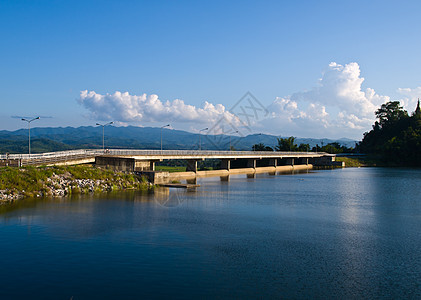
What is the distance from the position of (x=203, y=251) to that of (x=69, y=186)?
29.5 metres

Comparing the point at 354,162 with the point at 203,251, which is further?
the point at 354,162

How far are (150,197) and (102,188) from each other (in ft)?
26.5

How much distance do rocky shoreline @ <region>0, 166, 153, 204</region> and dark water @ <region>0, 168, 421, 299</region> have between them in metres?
3.77

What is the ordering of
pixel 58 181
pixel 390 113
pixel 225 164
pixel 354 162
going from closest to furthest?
pixel 58 181
pixel 225 164
pixel 354 162
pixel 390 113

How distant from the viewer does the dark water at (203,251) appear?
56.9ft

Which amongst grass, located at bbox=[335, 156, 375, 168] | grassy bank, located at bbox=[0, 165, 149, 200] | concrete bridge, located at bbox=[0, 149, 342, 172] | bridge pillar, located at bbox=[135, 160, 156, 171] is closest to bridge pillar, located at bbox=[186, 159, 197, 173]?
concrete bridge, located at bbox=[0, 149, 342, 172]

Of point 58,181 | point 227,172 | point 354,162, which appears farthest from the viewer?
point 354,162

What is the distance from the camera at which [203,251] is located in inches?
905

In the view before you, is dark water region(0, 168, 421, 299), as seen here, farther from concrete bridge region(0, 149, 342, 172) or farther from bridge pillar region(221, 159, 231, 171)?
bridge pillar region(221, 159, 231, 171)

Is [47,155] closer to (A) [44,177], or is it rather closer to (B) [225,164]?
(A) [44,177]

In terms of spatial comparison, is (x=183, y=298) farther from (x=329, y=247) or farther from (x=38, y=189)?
(x=38, y=189)

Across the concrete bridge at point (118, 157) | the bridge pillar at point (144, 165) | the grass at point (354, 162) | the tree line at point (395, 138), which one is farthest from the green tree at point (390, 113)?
the bridge pillar at point (144, 165)

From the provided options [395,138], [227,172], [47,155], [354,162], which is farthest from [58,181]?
[395,138]

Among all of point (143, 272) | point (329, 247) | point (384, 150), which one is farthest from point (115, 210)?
point (384, 150)
